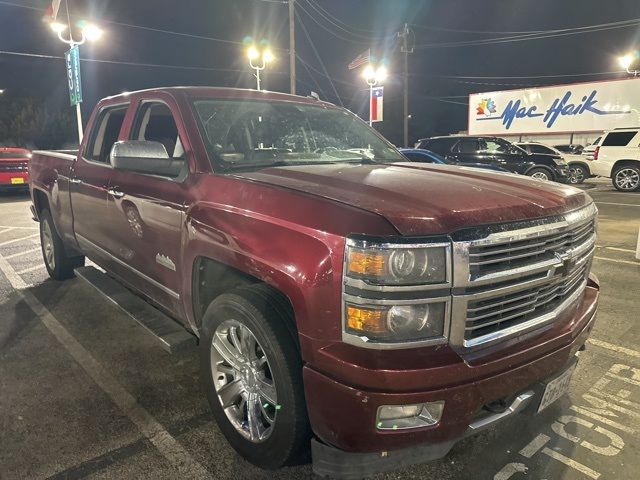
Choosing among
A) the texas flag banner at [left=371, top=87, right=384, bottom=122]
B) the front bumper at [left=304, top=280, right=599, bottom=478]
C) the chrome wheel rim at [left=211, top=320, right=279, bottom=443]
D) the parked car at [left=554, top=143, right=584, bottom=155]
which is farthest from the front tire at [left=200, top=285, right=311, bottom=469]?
the parked car at [left=554, top=143, right=584, bottom=155]

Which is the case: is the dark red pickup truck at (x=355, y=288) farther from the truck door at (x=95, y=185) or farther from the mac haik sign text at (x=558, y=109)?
the mac haik sign text at (x=558, y=109)

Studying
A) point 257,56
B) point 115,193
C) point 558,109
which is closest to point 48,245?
point 115,193

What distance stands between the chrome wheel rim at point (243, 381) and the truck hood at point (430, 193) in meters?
0.82

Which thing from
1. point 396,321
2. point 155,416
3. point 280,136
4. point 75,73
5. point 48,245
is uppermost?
point 75,73

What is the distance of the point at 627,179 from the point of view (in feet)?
52.9

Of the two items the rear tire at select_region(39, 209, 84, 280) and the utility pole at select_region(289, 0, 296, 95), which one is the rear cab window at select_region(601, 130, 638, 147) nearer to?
the utility pole at select_region(289, 0, 296, 95)

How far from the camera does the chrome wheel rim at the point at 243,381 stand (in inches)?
95.9

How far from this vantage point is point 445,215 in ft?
6.48

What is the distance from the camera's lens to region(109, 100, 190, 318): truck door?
2.93 m

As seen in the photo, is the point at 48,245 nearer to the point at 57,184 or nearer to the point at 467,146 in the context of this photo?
the point at 57,184

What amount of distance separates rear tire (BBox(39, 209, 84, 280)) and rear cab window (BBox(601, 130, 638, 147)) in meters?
16.7

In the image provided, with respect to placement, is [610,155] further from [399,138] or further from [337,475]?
[399,138]

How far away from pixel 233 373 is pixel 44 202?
417 centimetres

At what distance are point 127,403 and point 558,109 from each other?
90.3 ft
